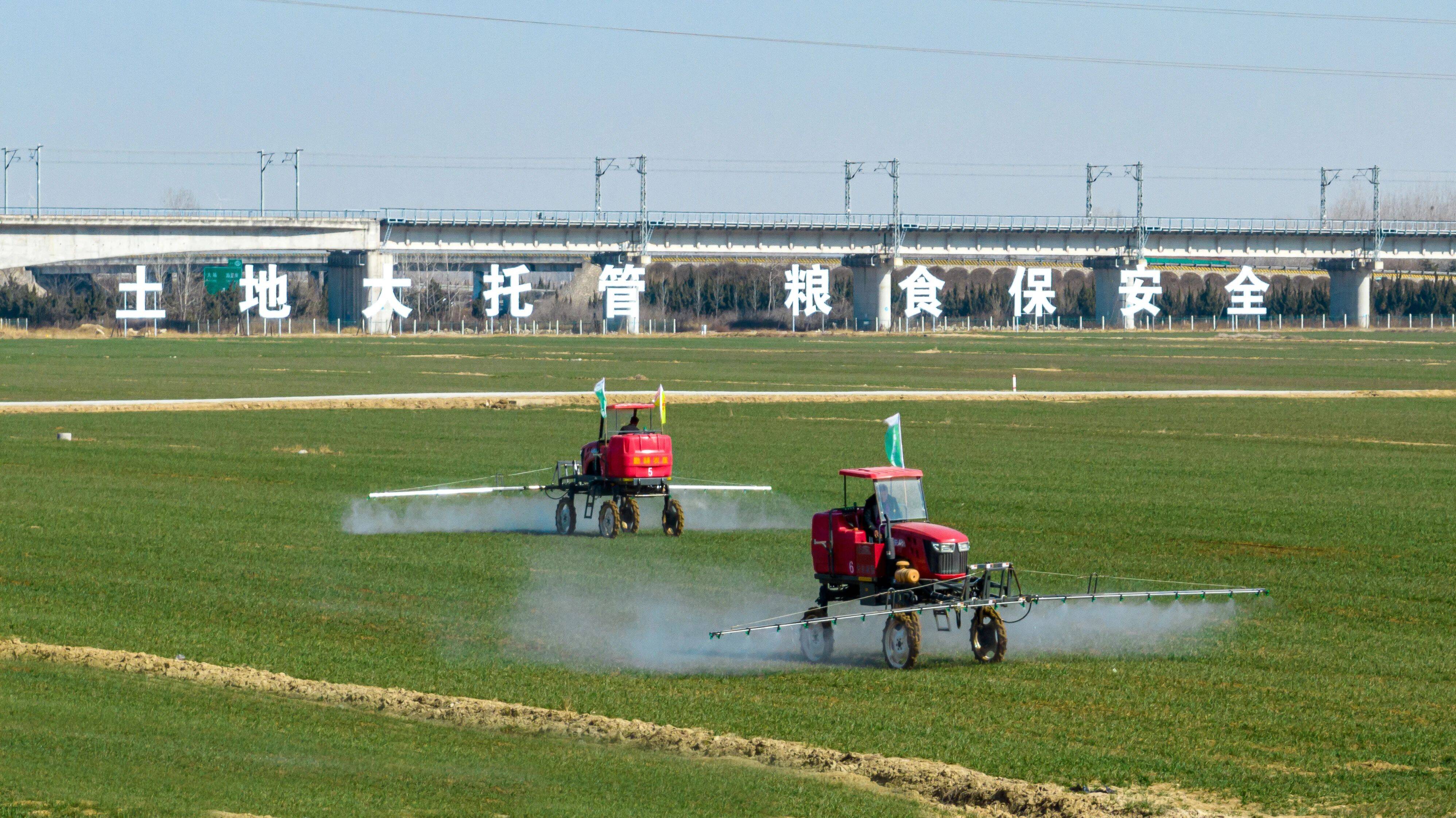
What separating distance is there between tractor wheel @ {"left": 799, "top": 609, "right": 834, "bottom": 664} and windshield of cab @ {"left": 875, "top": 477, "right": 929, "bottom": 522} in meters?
1.29

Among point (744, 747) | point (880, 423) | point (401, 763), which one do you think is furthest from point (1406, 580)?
point (880, 423)

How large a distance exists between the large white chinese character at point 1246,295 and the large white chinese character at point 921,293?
2775 centimetres

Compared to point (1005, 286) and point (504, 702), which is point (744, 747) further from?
point (1005, 286)

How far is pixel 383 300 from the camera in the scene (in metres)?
144

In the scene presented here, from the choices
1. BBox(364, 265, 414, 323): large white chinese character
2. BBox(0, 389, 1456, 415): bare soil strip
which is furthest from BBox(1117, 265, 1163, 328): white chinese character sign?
BBox(0, 389, 1456, 415): bare soil strip

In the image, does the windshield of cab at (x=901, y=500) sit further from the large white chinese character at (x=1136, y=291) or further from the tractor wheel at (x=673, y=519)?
the large white chinese character at (x=1136, y=291)

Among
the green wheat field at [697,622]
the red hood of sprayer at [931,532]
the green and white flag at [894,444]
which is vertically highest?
the green and white flag at [894,444]

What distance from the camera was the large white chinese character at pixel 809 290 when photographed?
161250 millimetres

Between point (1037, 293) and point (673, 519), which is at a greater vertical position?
point (1037, 293)

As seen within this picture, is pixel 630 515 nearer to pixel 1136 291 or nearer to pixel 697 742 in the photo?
pixel 697 742

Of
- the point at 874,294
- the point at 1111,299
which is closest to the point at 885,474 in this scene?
the point at 874,294

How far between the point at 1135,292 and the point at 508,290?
60.5 m

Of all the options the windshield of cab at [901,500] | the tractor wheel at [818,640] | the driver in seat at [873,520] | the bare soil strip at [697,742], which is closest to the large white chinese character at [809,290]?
the tractor wheel at [818,640]

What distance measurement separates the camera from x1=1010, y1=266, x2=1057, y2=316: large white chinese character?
540 ft
